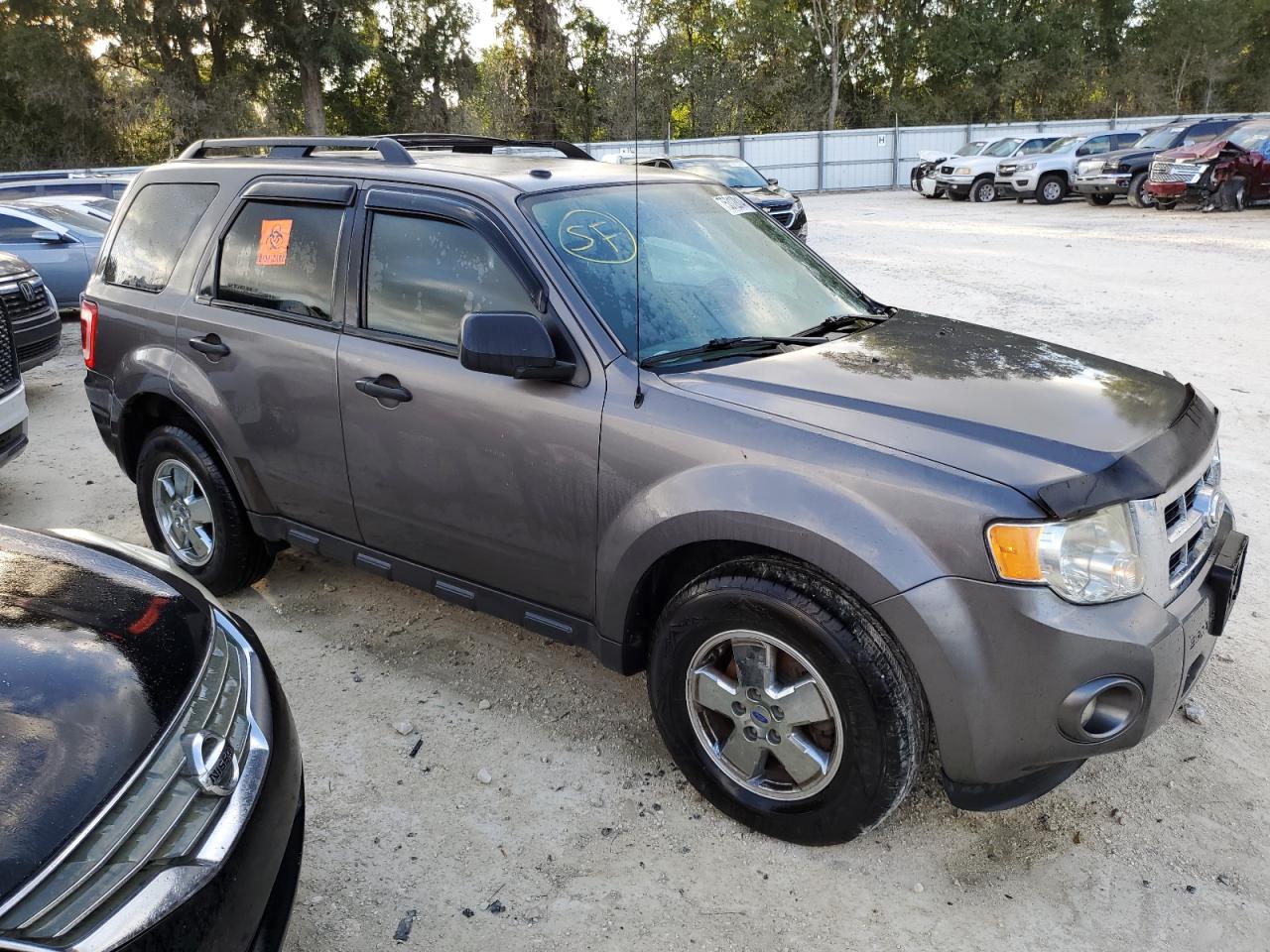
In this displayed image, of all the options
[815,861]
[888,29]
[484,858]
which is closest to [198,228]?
[484,858]

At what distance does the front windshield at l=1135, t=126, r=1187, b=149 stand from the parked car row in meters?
0.02

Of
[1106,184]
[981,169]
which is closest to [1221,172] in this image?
[1106,184]

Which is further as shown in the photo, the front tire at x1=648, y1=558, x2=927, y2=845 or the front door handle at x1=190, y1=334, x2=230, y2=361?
the front door handle at x1=190, y1=334, x2=230, y2=361

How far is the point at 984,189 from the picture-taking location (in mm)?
24062

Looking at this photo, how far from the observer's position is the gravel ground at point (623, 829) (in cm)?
255

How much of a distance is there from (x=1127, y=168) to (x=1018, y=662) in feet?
70.0

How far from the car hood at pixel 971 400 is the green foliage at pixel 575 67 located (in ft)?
55.5

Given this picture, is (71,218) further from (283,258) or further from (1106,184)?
(1106,184)

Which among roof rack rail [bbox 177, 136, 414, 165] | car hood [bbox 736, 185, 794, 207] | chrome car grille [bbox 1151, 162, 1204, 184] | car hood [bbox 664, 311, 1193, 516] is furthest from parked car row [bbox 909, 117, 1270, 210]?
roof rack rail [bbox 177, 136, 414, 165]

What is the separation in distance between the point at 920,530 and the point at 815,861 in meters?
1.07

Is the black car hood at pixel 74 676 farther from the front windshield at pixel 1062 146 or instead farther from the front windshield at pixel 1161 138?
the front windshield at pixel 1062 146

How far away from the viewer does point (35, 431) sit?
749 cm

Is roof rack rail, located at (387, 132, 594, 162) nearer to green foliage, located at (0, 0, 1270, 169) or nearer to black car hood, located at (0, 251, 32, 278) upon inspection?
black car hood, located at (0, 251, 32, 278)

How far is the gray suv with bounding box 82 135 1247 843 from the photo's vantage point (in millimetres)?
2365
